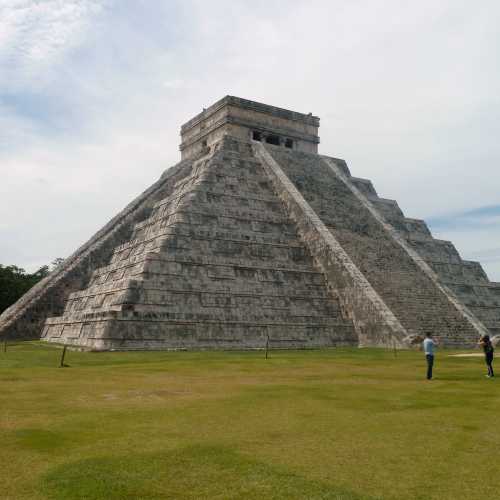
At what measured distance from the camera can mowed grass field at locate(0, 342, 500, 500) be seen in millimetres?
5273

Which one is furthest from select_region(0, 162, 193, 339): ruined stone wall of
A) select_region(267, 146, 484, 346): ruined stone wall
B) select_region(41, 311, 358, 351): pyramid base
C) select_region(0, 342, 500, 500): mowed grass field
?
select_region(0, 342, 500, 500): mowed grass field

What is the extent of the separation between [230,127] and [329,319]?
50.8ft

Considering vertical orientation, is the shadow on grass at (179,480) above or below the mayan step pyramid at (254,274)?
below

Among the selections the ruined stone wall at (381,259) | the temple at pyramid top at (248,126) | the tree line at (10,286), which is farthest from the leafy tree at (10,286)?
the ruined stone wall at (381,259)

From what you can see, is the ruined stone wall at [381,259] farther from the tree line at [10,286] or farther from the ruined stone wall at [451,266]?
the tree line at [10,286]

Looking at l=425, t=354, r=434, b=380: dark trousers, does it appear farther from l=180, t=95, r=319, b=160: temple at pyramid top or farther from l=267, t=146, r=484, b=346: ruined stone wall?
l=180, t=95, r=319, b=160: temple at pyramid top

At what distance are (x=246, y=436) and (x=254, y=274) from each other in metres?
16.1

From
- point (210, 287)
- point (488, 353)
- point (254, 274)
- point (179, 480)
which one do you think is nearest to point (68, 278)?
point (210, 287)

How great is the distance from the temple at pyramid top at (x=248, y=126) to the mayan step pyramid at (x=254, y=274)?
1.33 feet

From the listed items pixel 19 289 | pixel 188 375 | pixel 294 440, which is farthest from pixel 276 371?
pixel 19 289

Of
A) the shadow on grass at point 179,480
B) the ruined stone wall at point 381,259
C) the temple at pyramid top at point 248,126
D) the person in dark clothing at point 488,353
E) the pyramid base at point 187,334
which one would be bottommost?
the shadow on grass at point 179,480

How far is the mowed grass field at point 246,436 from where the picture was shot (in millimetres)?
5273

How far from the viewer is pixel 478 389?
11.1 m

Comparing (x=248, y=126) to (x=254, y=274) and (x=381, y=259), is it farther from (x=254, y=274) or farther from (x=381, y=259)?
(x=254, y=274)
